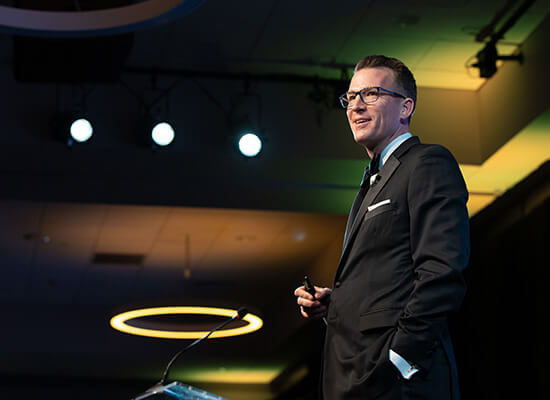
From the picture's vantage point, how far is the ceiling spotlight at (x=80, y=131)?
5.51 metres

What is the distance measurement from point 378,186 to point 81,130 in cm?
413

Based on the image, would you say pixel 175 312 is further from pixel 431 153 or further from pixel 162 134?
pixel 431 153

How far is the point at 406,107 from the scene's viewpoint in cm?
183

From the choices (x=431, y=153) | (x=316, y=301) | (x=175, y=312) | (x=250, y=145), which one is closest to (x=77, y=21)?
(x=250, y=145)

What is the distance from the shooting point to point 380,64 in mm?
1837

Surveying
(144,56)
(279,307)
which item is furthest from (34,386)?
(144,56)

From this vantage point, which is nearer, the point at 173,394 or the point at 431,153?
the point at 431,153

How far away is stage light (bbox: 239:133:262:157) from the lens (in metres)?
5.67

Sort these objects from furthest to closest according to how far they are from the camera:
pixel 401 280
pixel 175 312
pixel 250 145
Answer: pixel 175 312 < pixel 250 145 < pixel 401 280

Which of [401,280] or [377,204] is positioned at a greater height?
[377,204]

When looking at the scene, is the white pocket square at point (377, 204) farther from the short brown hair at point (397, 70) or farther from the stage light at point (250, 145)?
the stage light at point (250, 145)

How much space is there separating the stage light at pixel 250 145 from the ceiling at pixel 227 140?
0.25 metres

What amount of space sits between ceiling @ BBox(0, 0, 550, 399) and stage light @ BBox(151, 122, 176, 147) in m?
0.22

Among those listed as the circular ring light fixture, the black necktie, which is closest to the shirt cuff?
the black necktie
